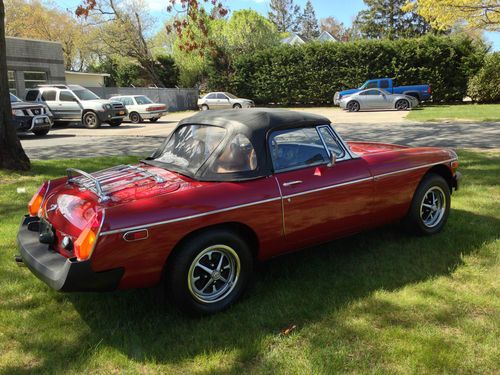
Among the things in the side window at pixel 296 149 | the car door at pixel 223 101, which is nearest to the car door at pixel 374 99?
the car door at pixel 223 101

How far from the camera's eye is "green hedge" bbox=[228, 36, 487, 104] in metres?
28.8

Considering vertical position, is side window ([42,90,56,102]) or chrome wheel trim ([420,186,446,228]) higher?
side window ([42,90,56,102])

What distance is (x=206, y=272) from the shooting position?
3.32 m

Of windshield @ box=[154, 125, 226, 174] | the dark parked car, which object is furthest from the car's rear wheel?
windshield @ box=[154, 125, 226, 174]

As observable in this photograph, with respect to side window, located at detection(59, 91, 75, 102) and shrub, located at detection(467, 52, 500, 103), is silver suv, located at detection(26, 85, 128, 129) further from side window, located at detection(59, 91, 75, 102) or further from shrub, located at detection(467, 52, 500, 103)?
shrub, located at detection(467, 52, 500, 103)

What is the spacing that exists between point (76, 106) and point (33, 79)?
1113 centimetres

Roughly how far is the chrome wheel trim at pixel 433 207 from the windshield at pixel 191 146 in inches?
92.7

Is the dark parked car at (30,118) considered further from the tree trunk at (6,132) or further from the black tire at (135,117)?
the tree trunk at (6,132)

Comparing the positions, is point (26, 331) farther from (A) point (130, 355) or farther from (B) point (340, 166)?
(B) point (340, 166)

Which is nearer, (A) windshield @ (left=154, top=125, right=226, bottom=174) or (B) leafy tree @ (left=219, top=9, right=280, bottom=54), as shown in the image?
(A) windshield @ (left=154, top=125, right=226, bottom=174)

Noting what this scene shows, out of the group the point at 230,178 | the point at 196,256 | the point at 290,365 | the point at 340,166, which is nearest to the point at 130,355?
the point at 196,256

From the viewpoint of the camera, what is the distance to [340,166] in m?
4.05

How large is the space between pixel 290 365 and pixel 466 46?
31127 mm

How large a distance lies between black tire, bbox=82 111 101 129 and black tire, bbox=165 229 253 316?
17881mm
